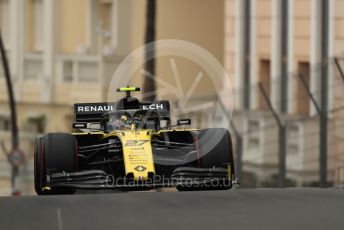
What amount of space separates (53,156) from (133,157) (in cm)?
103

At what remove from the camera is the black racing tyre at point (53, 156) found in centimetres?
2152

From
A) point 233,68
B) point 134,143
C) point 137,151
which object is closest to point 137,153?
point 137,151

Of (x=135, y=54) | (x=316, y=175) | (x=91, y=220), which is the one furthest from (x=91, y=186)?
(x=316, y=175)

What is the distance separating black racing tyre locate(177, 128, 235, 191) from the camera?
21.7 m

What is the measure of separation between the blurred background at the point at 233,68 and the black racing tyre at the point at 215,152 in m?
6.60

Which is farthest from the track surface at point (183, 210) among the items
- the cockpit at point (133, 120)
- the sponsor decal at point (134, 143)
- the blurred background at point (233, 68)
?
the blurred background at point (233, 68)

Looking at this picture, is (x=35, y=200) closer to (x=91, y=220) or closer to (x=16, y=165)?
(x=91, y=220)

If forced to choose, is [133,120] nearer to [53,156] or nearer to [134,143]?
[134,143]

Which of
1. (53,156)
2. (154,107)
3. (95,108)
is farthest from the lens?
(95,108)

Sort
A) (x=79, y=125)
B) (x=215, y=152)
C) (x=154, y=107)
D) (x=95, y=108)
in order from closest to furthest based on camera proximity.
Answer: (x=215, y=152), (x=79, y=125), (x=154, y=107), (x=95, y=108)

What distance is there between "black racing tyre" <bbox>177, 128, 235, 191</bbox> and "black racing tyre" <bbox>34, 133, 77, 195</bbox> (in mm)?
1630

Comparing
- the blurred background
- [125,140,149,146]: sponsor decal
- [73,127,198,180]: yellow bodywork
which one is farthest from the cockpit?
the blurred background

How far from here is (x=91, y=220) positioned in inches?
677

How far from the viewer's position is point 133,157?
70.0 feet
